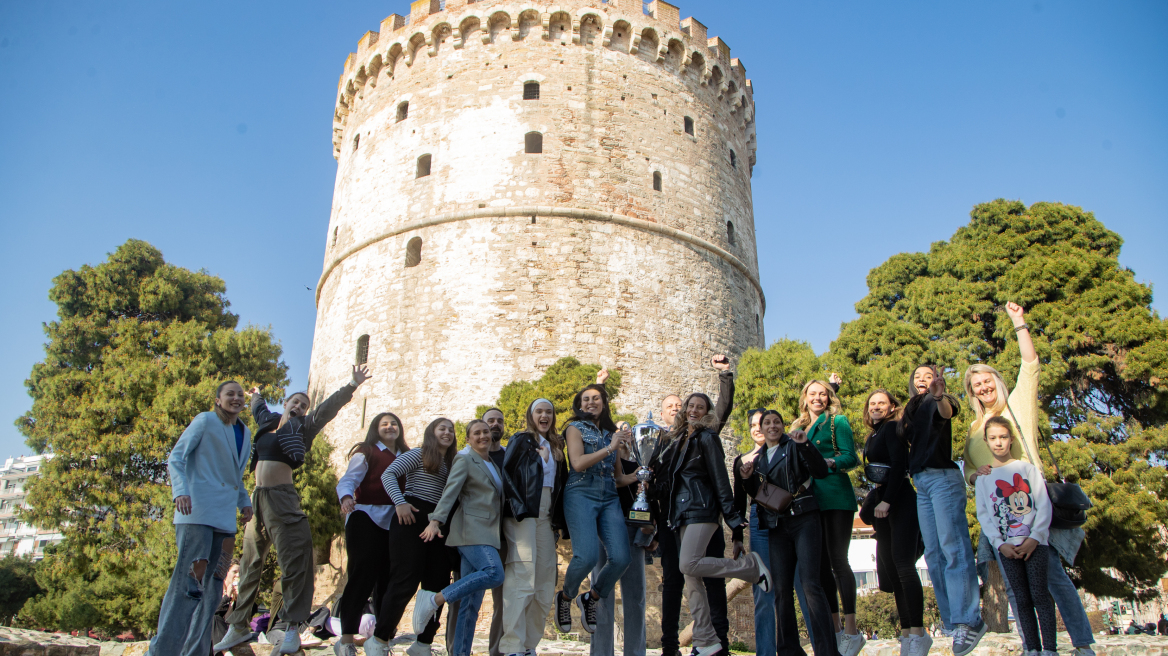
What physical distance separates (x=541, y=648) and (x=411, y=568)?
1.91m

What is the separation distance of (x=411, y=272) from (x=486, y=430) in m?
10.4

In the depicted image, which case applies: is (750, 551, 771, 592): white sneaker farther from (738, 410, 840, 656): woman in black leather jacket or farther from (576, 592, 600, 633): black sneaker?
(576, 592, 600, 633): black sneaker

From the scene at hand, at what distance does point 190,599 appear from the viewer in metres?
4.16

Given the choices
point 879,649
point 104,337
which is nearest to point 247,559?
point 879,649

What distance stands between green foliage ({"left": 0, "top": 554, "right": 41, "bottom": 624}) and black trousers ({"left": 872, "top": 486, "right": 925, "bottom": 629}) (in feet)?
85.4

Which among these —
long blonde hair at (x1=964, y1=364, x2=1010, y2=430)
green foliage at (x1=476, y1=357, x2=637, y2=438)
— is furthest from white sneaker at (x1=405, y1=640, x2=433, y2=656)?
green foliage at (x1=476, y1=357, x2=637, y2=438)

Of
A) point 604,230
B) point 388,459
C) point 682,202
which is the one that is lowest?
point 388,459

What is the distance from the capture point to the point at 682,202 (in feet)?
50.9

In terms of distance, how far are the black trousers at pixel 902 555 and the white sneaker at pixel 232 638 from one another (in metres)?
3.98

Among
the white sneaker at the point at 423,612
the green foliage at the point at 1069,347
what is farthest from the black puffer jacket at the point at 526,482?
the green foliage at the point at 1069,347

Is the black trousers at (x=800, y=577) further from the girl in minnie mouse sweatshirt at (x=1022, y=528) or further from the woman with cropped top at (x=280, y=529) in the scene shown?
the woman with cropped top at (x=280, y=529)

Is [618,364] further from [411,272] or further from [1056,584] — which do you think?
[1056,584]

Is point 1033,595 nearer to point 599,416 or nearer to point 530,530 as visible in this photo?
point 599,416

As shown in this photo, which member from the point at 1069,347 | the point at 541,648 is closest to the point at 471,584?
the point at 541,648
